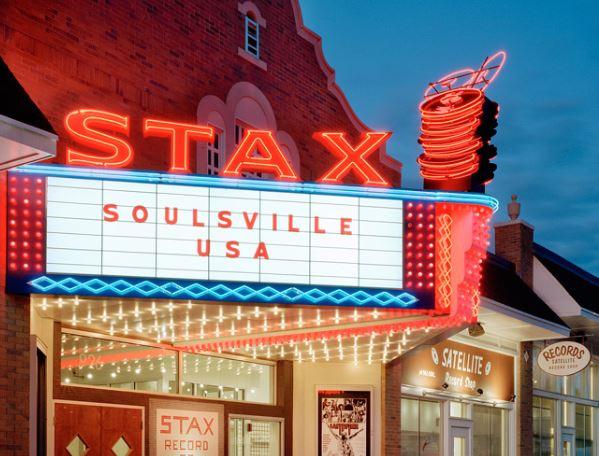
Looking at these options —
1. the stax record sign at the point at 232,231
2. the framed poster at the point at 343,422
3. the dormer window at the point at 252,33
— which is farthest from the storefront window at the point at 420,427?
the dormer window at the point at 252,33

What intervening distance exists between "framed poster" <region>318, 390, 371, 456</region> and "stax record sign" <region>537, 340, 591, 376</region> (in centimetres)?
653

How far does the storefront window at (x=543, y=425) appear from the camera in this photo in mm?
25859

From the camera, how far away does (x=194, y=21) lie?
53.7 ft

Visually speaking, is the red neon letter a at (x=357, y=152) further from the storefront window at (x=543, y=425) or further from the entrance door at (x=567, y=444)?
the entrance door at (x=567, y=444)

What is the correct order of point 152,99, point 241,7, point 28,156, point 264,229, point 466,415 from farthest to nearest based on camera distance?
1. point 466,415
2. point 241,7
3. point 152,99
4. point 264,229
5. point 28,156

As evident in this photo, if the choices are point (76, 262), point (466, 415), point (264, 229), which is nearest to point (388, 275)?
point (264, 229)

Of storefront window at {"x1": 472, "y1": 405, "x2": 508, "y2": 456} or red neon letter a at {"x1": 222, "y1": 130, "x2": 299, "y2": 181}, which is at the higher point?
red neon letter a at {"x1": 222, "y1": 130, "x2": 299, "y2": 181}

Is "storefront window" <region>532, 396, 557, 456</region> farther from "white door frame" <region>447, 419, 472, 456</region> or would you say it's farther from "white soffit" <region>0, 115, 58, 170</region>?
"white soffit" <region>0, 115, 58, 170</region>

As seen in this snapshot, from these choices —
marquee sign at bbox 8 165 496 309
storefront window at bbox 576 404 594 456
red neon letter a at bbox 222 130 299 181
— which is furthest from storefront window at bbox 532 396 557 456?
red neon letter a at bbox 222 130 299 181

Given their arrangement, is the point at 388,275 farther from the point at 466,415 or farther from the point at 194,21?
the point at 466,415

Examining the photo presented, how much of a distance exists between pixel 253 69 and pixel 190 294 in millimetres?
6380

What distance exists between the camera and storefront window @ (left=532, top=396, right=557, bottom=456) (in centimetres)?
2586

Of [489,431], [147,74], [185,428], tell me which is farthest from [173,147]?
[489,431]

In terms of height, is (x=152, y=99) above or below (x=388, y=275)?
above
